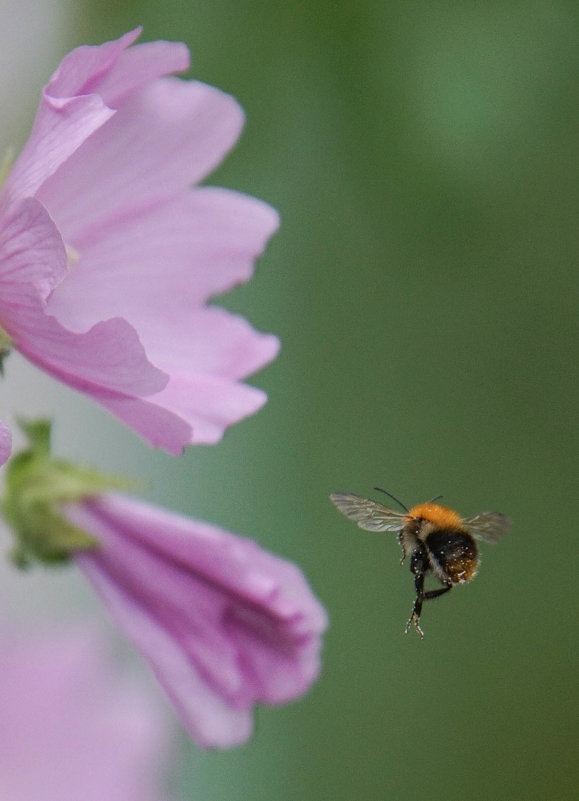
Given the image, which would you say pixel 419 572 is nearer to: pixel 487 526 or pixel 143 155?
pixel 487 526

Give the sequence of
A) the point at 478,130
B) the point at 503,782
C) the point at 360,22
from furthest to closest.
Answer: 1. the point at 503,782
2. the point at 360,22
3. the point at 478,130

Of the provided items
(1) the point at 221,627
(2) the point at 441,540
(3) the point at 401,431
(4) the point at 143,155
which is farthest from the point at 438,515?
(3) the point at 401,431

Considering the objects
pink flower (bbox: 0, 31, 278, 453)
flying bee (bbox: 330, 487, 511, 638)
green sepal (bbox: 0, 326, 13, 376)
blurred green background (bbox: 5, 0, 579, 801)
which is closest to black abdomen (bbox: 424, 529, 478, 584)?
flying bee (bbox: 330, 487, 511, 638)

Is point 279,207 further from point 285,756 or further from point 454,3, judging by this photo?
point 285,756

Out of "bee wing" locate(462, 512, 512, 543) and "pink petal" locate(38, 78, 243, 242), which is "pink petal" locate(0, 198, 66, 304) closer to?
"pink petal" locate(38, 78, 243, 242)

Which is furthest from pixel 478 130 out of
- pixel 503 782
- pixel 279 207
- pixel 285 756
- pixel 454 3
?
pixel 503 782
